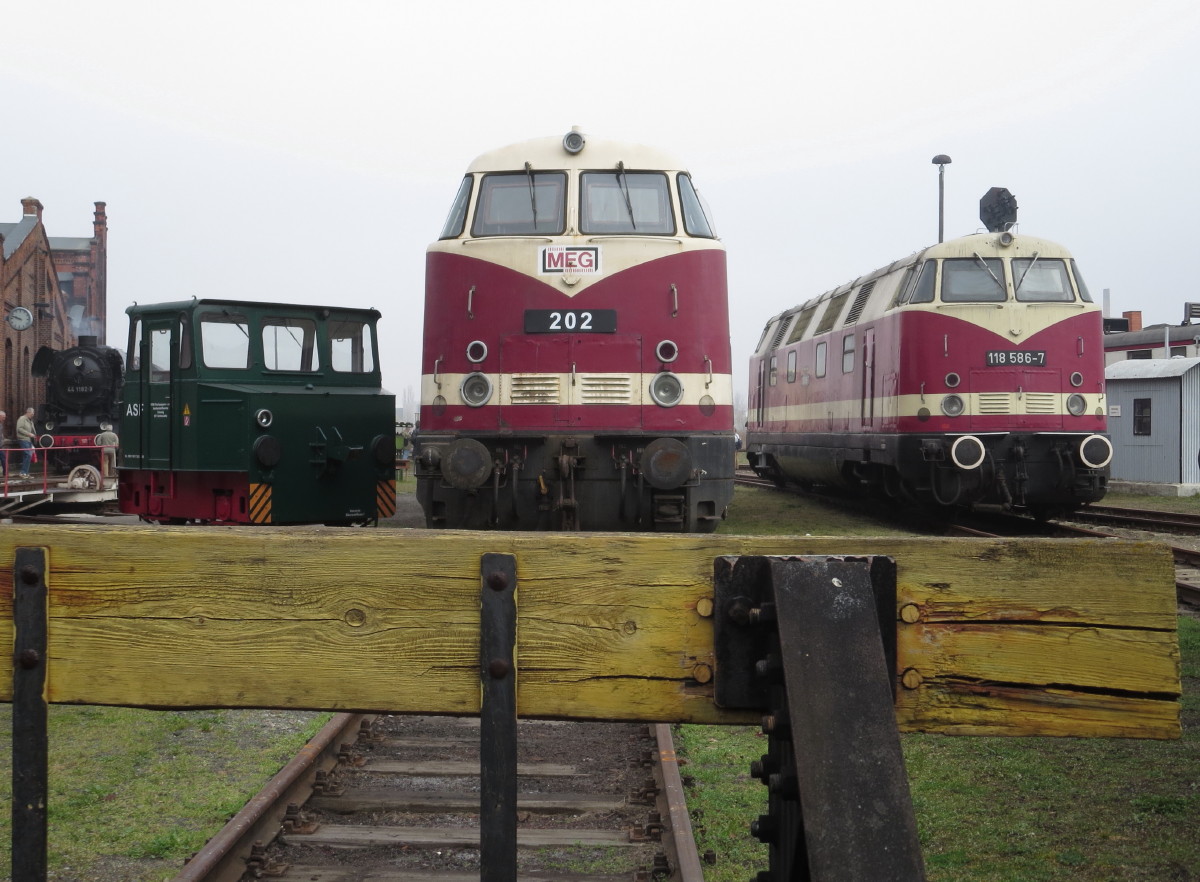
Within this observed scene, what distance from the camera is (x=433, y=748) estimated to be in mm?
6273

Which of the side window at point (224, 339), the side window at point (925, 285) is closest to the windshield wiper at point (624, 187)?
the side window at point (224, 339)

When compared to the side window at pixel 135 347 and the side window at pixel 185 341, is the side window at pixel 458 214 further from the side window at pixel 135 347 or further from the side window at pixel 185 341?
the side window at pixel 135 347

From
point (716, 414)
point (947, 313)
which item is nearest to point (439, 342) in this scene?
point (716, 414)

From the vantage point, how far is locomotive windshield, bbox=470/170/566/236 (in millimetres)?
10680

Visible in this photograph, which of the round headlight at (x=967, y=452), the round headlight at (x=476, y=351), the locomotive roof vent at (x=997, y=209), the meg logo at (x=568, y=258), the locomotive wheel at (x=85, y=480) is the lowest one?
the locomotive wheel at (x=85, y=480)

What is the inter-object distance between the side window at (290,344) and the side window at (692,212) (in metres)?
5.46

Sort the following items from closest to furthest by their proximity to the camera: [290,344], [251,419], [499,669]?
[499,669], [251,419], [290,344]

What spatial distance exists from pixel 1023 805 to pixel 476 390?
6.18 meters

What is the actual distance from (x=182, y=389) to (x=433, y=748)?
8305 millimetres

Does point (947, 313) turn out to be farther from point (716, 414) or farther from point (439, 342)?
point (439, 342)

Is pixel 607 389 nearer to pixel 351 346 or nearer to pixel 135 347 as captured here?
pixel 351 346

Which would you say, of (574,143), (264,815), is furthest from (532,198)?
(264,815)

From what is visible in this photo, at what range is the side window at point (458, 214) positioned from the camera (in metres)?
10.8

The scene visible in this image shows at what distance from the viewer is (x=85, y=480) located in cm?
2102
